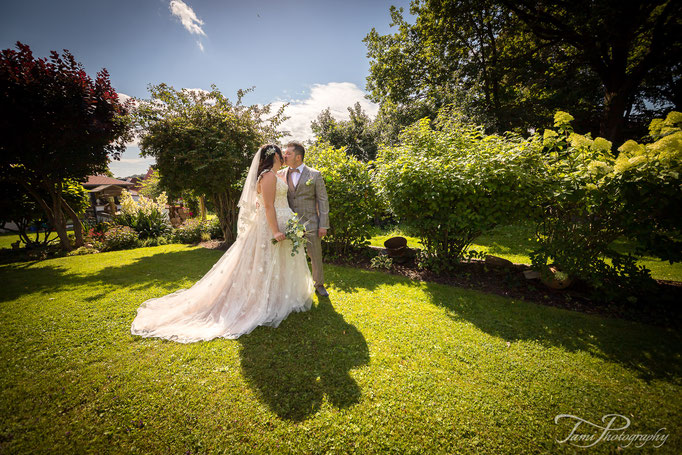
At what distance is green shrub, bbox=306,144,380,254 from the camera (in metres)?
6.61

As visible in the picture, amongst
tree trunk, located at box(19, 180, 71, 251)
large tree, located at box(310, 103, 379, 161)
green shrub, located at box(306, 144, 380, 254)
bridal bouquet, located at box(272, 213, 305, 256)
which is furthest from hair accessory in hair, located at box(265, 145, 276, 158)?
large tree, located at box(310, 103, 379, 161)

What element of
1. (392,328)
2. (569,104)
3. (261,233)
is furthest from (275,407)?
(569,104)

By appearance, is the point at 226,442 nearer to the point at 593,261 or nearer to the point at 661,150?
the point at 593,261

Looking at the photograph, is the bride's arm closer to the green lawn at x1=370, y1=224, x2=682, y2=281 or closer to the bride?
the bride

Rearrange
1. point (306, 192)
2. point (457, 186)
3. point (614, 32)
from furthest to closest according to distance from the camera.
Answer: point (614, 32)
point (457, 186)
point (306, 192)

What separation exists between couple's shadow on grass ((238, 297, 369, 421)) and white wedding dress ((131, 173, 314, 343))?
1.10ft

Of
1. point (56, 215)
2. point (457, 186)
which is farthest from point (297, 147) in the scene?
point (56, 215)

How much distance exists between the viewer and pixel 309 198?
4613mm

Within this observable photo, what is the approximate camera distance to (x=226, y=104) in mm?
9648

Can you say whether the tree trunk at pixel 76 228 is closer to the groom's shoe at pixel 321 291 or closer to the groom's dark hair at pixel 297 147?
the groom's dark hair at pixel 297 147

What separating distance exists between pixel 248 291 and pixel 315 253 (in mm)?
1459

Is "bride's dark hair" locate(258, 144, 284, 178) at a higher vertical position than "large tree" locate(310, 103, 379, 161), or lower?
lower
